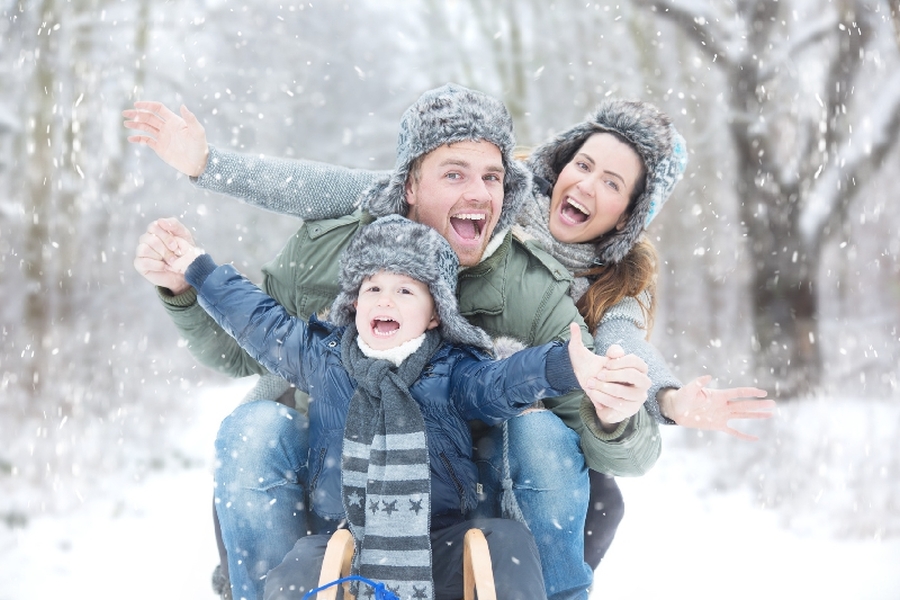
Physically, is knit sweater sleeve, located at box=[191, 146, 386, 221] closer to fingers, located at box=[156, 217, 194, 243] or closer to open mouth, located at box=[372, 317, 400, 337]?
fingers, located at box=[156, 217, 194, 243]

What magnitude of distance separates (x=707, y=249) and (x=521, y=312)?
13.4 ft

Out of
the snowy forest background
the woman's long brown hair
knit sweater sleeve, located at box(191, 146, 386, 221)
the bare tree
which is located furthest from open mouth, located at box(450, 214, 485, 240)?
the bare tree

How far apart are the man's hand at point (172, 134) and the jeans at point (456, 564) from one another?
0.77m

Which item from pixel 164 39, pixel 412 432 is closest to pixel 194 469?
pixel 164 39

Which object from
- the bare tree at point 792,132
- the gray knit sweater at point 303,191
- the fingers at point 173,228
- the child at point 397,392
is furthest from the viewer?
the bare tree at point 792,132

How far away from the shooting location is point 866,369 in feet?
15.6

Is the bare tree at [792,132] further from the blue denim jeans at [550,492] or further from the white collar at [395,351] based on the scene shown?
the white collar at [395,351]

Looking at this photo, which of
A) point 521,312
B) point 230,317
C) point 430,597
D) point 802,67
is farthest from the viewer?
point 802,67

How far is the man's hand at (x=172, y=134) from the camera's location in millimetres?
1566

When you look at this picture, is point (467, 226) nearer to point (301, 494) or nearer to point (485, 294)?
point (485, 294)

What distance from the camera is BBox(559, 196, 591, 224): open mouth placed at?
5.76 feet

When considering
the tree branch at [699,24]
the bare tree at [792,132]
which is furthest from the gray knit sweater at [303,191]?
the tree branch at [699,24]

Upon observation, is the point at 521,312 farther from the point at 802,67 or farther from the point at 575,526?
the point at 802,67

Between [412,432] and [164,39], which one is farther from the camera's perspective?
[164,39]
